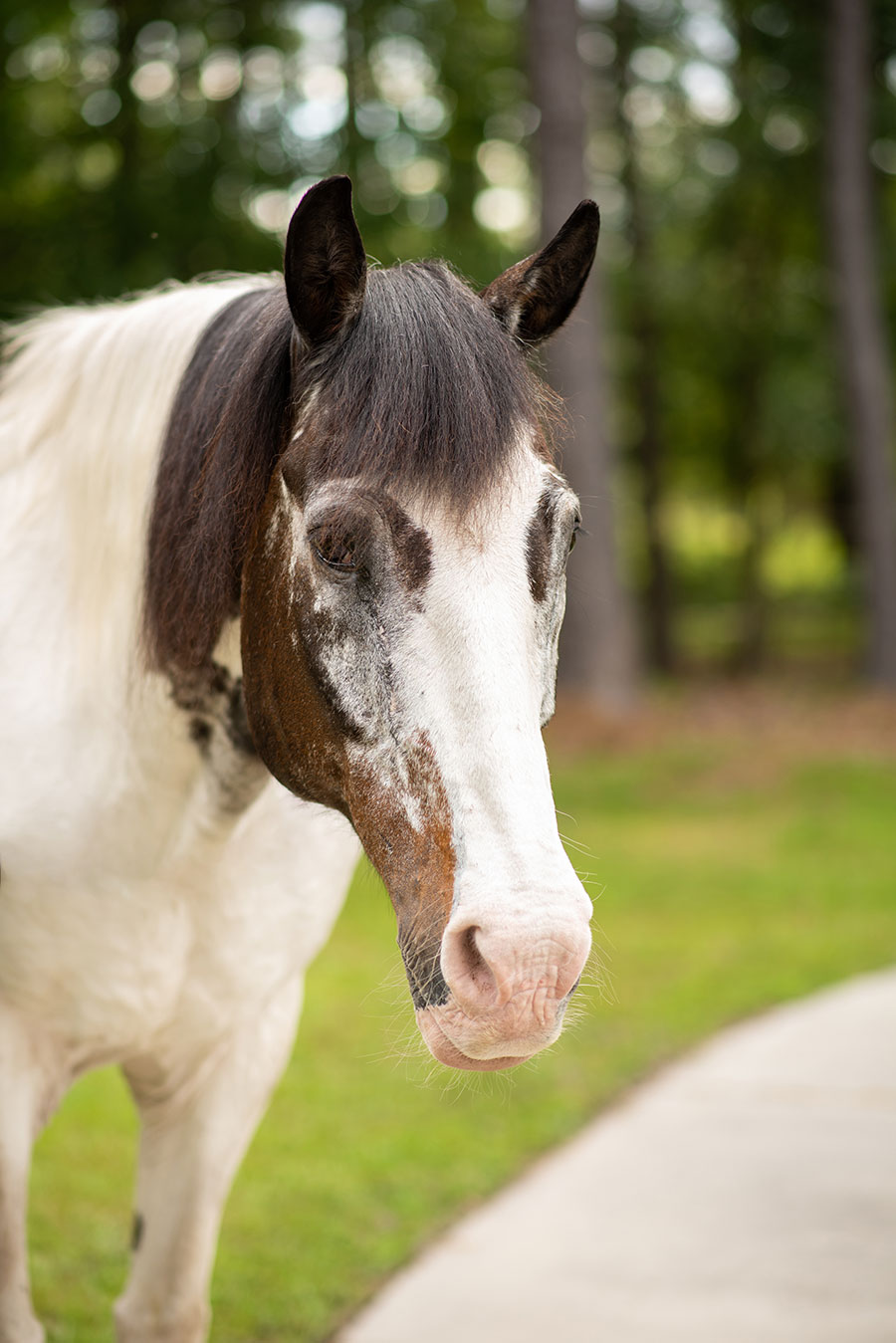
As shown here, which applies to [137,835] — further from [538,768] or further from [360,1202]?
[360,1202]

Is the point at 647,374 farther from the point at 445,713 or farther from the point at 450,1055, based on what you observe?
the point at 450,1055

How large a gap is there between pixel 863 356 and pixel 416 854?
13.2m

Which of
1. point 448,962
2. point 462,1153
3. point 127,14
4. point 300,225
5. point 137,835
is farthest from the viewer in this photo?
point 127,14

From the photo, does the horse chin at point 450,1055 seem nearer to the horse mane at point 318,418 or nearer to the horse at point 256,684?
the horse at point 256,684

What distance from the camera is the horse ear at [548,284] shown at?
1.82 metres

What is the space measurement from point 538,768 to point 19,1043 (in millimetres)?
1190

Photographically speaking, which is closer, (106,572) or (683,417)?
(106,572)

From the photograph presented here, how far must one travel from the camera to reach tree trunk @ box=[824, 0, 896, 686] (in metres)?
13.0

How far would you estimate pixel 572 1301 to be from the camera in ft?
10.1

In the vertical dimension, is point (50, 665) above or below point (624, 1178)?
above

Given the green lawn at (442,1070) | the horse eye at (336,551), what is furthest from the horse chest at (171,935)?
the horse eye at (336,551)

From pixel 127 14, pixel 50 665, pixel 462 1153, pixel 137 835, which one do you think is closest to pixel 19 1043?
pixel 137 835

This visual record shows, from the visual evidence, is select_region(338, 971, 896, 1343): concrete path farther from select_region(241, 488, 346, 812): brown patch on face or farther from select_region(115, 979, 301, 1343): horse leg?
select_region(241, 488, 346, 812): brown patch on face

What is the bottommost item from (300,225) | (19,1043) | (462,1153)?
(462,1153)
